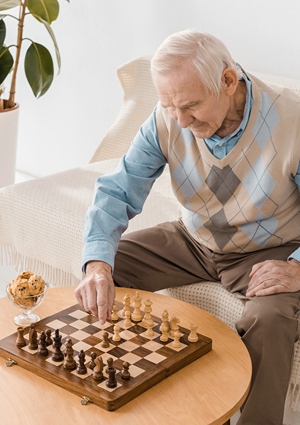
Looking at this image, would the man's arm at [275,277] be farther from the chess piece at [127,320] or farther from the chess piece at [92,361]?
the chess piece at [92,361]

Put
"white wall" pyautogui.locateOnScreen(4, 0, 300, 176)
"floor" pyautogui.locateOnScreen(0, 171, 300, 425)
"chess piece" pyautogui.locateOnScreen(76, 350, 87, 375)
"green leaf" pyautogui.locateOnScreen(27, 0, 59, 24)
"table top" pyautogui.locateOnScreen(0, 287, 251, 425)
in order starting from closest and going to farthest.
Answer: "table top" pyautogui.locateOnScreen(0, 287, 251, 425) → "chess piece" pyautogui.locateOnScreen(76, 350, 87, 375) → "floor" pyautogui.locateOnScreen(0, 171, 300, 425) → "white wall" pyautogui.locateOnScreen(4, 0, 300, 176) → "green leaf" pyautogui.locateOnScreen(27, 0, 59, 24)

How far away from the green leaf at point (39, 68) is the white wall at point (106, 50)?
0.96 ft

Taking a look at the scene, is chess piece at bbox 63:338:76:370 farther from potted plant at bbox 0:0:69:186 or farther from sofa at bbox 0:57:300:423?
potted plant at bbox 0:0:69:186

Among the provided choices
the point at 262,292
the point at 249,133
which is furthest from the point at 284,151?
the point at 262,292

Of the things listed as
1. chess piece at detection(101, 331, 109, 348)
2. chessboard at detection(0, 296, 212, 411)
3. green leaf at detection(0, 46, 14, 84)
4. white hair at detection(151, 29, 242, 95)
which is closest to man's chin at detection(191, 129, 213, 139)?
white hair at detection(151, 29, 242, 95)

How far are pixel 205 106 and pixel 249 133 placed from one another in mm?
174

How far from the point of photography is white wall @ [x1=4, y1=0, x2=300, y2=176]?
9.97 ft

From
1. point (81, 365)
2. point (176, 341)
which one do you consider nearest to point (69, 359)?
point (81, 365)

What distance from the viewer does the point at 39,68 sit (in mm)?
3564

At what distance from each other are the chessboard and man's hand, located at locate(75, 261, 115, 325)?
0.12ft

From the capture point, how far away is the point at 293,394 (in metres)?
2.05

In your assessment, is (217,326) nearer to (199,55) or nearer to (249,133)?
(249,133)

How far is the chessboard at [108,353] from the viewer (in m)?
1.57

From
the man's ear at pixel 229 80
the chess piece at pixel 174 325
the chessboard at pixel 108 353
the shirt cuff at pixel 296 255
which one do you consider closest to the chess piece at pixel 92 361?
the chessboard at pixel 108 353
